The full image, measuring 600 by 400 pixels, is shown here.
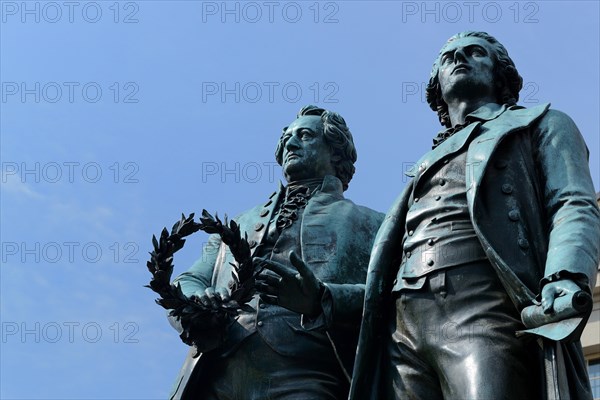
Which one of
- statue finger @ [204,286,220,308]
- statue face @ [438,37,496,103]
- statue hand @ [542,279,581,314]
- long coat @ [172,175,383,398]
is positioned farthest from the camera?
statue finger @ [204,286,220,308]

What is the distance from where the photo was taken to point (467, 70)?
34.0 ft

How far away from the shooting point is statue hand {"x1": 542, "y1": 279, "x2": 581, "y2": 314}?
855cm

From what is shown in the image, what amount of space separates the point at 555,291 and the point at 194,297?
2.97 metres

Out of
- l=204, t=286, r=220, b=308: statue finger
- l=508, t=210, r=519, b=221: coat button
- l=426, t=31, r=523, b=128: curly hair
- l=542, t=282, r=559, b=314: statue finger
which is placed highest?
l=426, t=31, r=523, b=128: curly hair

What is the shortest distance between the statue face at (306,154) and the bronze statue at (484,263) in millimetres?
1547

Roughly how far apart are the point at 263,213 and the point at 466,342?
2.92m

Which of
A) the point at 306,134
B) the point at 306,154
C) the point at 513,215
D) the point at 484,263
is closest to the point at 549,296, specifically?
the point at 484,263

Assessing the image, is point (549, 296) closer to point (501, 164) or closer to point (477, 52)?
point (501, 164)

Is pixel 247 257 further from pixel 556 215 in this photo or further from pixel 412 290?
pixel 556 215

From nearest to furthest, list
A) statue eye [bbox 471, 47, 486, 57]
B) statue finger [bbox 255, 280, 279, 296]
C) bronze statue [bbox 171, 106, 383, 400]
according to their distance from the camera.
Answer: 1. statue finger [bbox 255, 280, 279, 296]
2. bronze statue [bbox 171, 106, 383, 400]
3. statue eye [bbox 471, 47, 486, 57]

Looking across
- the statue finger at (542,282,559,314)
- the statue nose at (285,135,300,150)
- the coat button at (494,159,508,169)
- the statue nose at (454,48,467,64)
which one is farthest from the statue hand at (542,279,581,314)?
the statue nose at (285,135,300,150)

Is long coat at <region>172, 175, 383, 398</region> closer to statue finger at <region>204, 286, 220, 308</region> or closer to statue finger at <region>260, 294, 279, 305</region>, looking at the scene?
statue finger at <region>204, 286, 220, 308</region>

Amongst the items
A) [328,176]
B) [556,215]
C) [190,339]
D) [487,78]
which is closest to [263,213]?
[328,176]

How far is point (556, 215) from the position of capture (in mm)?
9336
